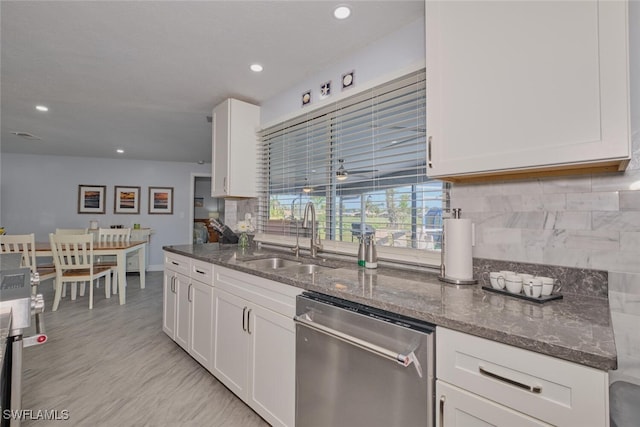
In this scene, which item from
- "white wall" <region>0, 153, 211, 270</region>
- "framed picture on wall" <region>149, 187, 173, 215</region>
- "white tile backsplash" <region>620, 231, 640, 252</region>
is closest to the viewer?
"white tile backsplash" <region>620, 231, 640, 252</region>

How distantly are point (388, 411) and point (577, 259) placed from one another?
957 millimetres

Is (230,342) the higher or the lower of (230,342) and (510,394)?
the lower

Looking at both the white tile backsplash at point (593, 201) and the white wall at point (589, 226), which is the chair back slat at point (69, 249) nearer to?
the white wall at point (589, 226)

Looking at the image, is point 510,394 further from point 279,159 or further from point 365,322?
point 279,159

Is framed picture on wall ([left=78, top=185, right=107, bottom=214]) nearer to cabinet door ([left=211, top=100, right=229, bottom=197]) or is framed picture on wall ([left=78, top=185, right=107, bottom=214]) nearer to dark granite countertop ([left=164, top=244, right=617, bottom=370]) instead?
cabinet door ([left=211, top=100, right=229, bottom=197])

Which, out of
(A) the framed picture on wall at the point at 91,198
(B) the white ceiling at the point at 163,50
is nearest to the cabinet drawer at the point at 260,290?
(B) the white ceiling at the point at 163,50

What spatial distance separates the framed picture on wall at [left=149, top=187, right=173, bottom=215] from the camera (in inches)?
261

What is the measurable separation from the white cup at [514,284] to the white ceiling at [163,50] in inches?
59.3

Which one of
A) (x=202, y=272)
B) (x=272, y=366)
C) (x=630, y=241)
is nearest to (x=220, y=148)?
(x=202, y=272)

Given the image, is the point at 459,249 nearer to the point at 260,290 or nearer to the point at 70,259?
the point at 260,290

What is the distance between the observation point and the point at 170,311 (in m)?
2.77

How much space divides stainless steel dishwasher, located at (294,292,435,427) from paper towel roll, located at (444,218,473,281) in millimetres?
487

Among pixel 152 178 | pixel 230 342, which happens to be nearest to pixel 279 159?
pixel 230 342

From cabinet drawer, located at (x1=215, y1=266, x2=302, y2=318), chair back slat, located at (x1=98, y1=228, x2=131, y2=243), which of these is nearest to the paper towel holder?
cabinet drawer, located at (x1=215, y1=266, x2=302, y2=318)
